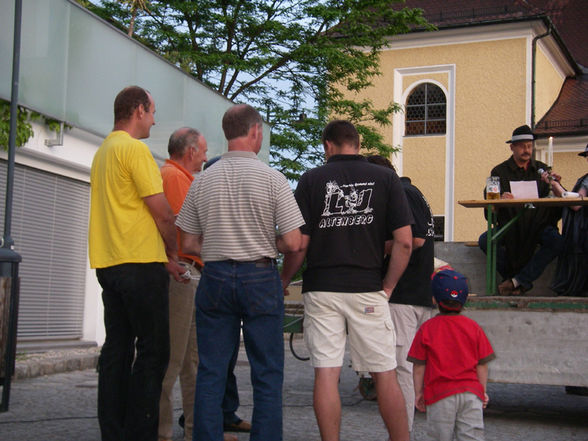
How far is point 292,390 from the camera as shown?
9133mm

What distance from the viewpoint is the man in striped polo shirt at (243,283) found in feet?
14.8

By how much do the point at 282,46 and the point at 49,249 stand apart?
1390 cm

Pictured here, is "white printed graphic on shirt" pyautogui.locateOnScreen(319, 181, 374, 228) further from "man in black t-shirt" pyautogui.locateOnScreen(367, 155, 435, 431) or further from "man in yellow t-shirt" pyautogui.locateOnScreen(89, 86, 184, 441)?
"man in black t-shirt" pyautogui.locateOnScreen(367, 155, 435, 431)

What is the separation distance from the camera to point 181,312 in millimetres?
5480

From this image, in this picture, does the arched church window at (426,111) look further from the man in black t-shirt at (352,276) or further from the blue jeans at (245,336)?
the blue jeans at (245,336)

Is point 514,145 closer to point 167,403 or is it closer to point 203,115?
point 167,403

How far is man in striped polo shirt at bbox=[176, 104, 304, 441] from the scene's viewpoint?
14.8ft

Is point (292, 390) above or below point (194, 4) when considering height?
below

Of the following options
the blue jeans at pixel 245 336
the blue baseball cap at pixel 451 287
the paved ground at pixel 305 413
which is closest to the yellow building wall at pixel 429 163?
the paved ground at pixel 305 413

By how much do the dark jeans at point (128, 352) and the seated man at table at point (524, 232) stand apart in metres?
3.89

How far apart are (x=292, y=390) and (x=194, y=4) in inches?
662

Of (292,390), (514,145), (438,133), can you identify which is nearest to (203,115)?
(292,390)

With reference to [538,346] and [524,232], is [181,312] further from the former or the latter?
[524,232]

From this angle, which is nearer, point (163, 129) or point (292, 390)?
point (292, 390)
